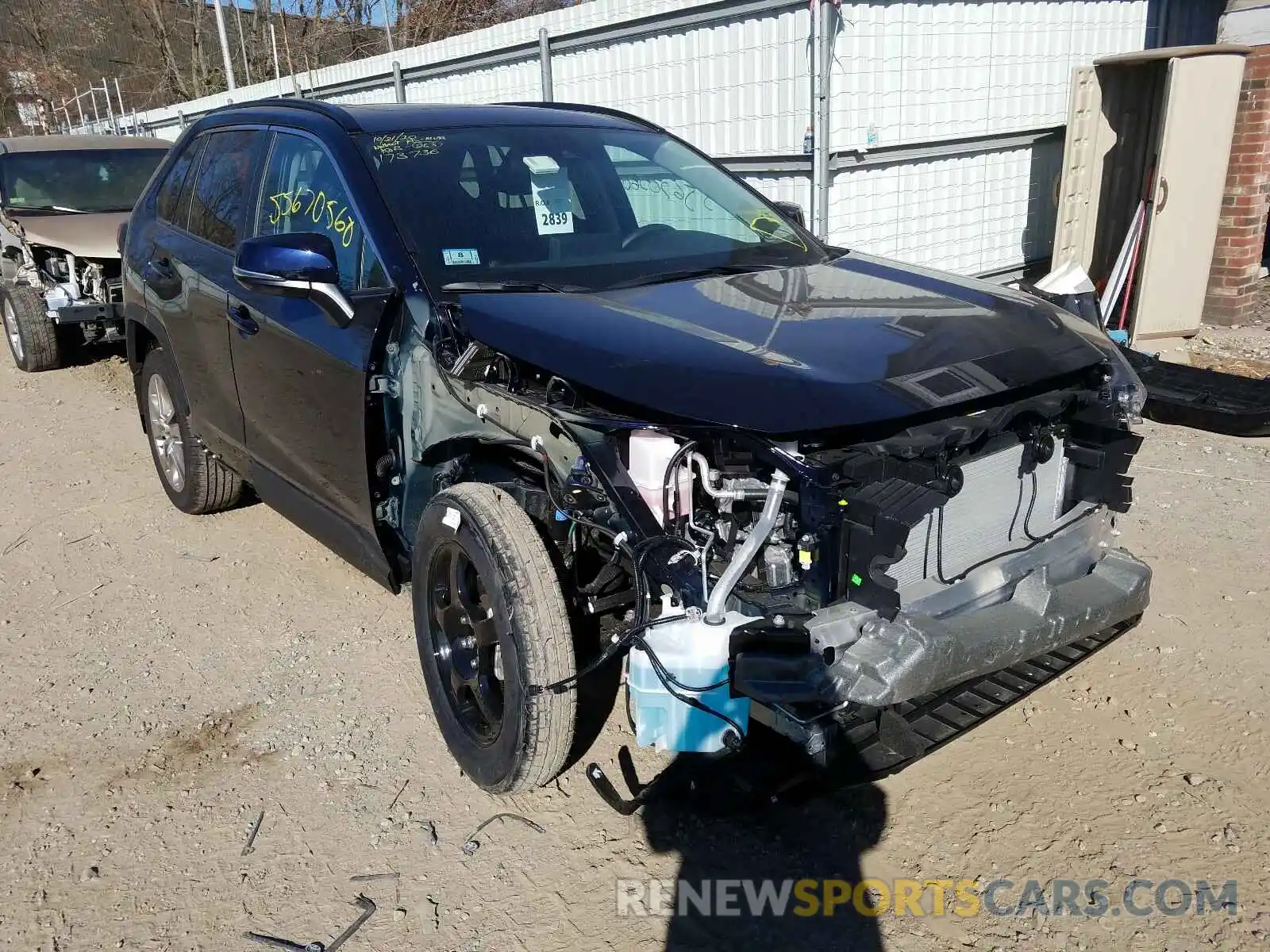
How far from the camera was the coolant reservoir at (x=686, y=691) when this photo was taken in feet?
7.80

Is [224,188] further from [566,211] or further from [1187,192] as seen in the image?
[1187,192]

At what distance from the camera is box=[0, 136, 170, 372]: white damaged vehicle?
8.34 m

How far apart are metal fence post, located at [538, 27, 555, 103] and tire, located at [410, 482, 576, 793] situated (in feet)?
24.2

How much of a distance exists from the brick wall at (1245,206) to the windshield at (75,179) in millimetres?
9512

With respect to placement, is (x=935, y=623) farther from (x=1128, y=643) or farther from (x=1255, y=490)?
(x=1255, y=490)

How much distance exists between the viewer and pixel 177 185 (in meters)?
4.76

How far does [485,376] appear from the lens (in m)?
2.85

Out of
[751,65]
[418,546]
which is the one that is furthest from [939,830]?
[751,65]

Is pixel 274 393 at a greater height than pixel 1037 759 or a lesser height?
greater

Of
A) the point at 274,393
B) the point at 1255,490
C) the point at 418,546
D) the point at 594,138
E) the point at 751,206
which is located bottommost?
the point at 1255,490

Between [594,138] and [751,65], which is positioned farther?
[751,65]

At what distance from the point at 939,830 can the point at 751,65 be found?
6.27 meters

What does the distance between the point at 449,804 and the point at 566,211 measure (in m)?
2.04

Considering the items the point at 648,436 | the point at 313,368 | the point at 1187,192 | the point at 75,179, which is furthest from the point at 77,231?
the point at 1187,192
